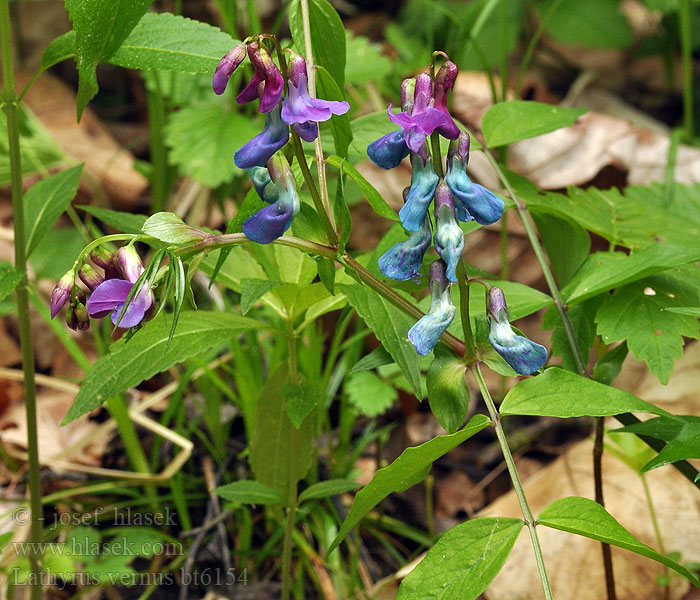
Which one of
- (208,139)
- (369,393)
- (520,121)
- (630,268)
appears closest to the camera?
(630,268)

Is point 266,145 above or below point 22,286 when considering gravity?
above

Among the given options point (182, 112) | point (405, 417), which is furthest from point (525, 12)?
point (405, 417)

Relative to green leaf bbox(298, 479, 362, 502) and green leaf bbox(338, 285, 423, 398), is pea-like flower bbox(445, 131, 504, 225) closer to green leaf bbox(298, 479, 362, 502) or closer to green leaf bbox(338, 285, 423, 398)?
green leaf bbox(338, 285, 423, 398)

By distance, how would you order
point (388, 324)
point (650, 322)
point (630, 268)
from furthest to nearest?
point (650, 322) < point (630, 268) < point (388, 324)

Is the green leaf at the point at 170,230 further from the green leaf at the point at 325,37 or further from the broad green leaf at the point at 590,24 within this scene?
the broad green leaf at the point at 590,24

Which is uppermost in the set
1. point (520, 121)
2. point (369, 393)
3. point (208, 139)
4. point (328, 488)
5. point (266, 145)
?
point (266, 145)

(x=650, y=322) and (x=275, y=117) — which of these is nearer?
(x=275, y=117)

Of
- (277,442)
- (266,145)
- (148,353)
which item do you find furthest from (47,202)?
(266,145)

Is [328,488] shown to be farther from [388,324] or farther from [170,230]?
[170,230]
